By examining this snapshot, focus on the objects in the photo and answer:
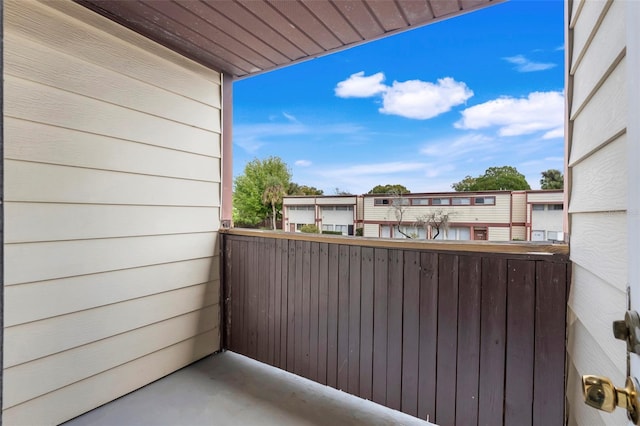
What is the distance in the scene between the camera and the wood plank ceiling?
1633mm

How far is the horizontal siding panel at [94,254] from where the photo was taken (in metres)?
1.50

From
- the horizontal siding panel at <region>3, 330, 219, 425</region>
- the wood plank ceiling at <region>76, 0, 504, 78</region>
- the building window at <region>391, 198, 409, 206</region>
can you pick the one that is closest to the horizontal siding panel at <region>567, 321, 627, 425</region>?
the building window at <region>391, 198, 409, 206</region>

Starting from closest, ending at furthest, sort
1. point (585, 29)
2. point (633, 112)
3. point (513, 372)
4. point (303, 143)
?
point (633, 112)
point (585, 29)
point (513, 372)
point (303, 143)

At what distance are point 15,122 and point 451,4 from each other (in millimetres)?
2322

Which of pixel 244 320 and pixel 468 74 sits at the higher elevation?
pixel 468 74

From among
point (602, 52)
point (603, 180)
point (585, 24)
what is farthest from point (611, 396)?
point (585, 24)

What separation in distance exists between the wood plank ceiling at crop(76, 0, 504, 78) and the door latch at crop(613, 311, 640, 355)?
1.69m

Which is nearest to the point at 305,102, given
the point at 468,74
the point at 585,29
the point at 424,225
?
the point at 468,74

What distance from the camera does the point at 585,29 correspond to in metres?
0.89

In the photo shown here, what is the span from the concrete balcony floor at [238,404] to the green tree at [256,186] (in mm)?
1211

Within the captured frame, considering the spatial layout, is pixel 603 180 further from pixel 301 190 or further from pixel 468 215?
pixel 301 190

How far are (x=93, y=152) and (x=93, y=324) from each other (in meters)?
1.03

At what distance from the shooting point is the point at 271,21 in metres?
1.78

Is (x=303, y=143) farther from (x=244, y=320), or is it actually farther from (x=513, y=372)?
(x=513, y=372)
